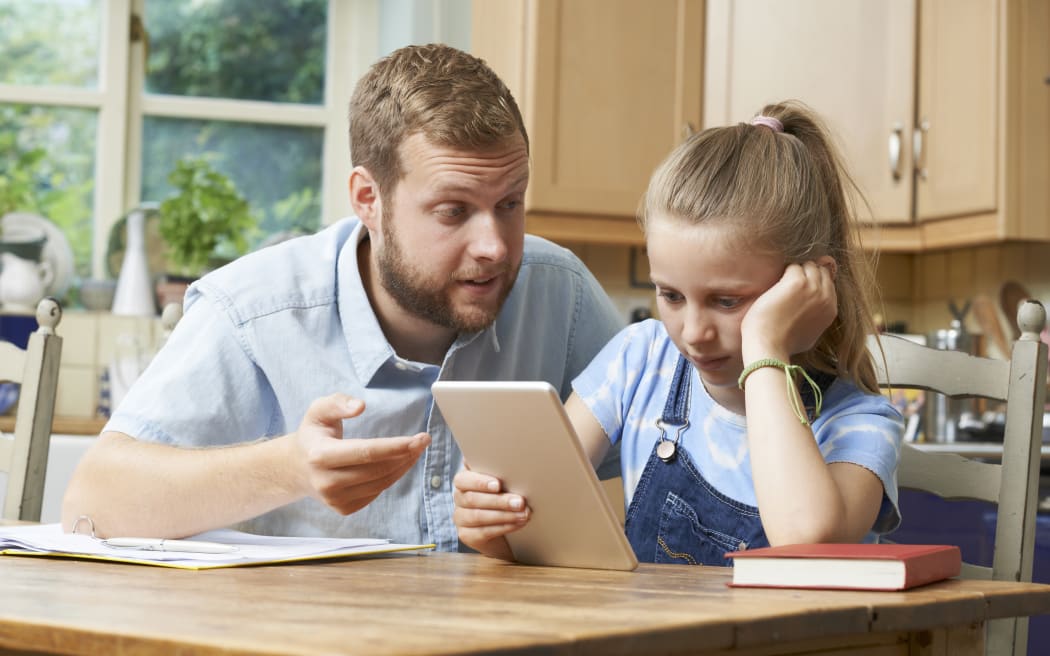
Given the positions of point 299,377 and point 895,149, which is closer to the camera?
point 299,377

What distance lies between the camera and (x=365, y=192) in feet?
5.28

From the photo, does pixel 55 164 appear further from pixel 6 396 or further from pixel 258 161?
pixel 6 396

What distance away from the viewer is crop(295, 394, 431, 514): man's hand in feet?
3.46

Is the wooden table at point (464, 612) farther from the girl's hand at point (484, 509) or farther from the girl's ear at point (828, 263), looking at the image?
the girl's ear at point (828, 263)

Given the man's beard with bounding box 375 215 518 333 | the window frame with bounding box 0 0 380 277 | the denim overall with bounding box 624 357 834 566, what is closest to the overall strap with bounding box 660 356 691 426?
the denim overall with bounding box 624 357 834 566

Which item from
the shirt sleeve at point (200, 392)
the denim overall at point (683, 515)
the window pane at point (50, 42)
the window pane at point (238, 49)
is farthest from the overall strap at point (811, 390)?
the window pane at point (50, 42)

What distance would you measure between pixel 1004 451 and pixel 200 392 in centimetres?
93

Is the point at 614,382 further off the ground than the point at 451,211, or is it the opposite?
the point at 451,211

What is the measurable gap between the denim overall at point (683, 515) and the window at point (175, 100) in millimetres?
2421

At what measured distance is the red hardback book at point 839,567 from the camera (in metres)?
0.95

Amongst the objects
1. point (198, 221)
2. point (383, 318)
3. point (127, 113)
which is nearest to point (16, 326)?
point (198, 221)

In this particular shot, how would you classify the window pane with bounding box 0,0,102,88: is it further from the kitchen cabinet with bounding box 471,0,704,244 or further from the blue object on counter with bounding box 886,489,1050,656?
the blue object on counter with bounding box 886,489,1050,656

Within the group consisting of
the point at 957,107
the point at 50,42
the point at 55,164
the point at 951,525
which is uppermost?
the point at 50,42

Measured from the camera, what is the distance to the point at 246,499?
4.22 feet
